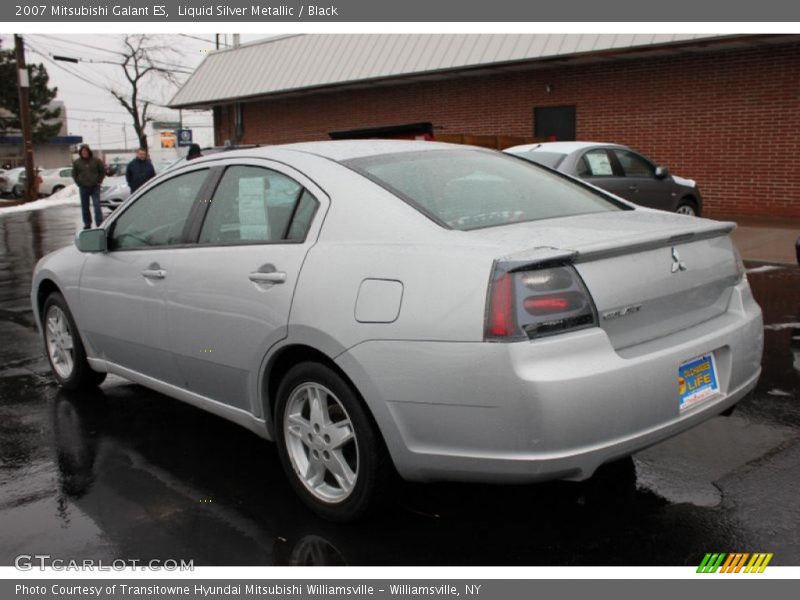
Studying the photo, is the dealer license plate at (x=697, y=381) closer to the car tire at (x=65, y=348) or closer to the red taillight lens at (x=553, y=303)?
the red taillight lens at (x=553, y=303)

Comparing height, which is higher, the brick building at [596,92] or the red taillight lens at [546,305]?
the brick building at [596,92]

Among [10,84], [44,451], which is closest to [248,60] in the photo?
[44,451]

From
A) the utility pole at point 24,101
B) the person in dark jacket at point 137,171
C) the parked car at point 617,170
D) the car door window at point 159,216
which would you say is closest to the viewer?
the car door window at point 159,216

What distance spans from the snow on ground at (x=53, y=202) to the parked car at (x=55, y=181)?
1.29m

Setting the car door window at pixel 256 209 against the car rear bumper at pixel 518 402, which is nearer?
the car rear bumper at pixel 518 402

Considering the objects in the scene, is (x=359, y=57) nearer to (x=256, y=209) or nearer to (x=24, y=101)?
(x=24, y=101)

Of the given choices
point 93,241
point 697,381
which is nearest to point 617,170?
point 93,241

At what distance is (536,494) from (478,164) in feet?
5.21

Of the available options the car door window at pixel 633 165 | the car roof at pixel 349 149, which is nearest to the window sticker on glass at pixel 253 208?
the car roof at pixel 349 149

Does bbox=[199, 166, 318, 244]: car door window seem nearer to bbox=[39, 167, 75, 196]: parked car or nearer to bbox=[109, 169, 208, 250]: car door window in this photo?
bbox=[109, 169, 208, 250]: car door window

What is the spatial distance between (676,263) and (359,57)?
18686 mm

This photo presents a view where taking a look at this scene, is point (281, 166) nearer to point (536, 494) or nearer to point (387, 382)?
point (387, 382)

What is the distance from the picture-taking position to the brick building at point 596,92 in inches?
583

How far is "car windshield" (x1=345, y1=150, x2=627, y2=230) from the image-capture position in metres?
3.44
